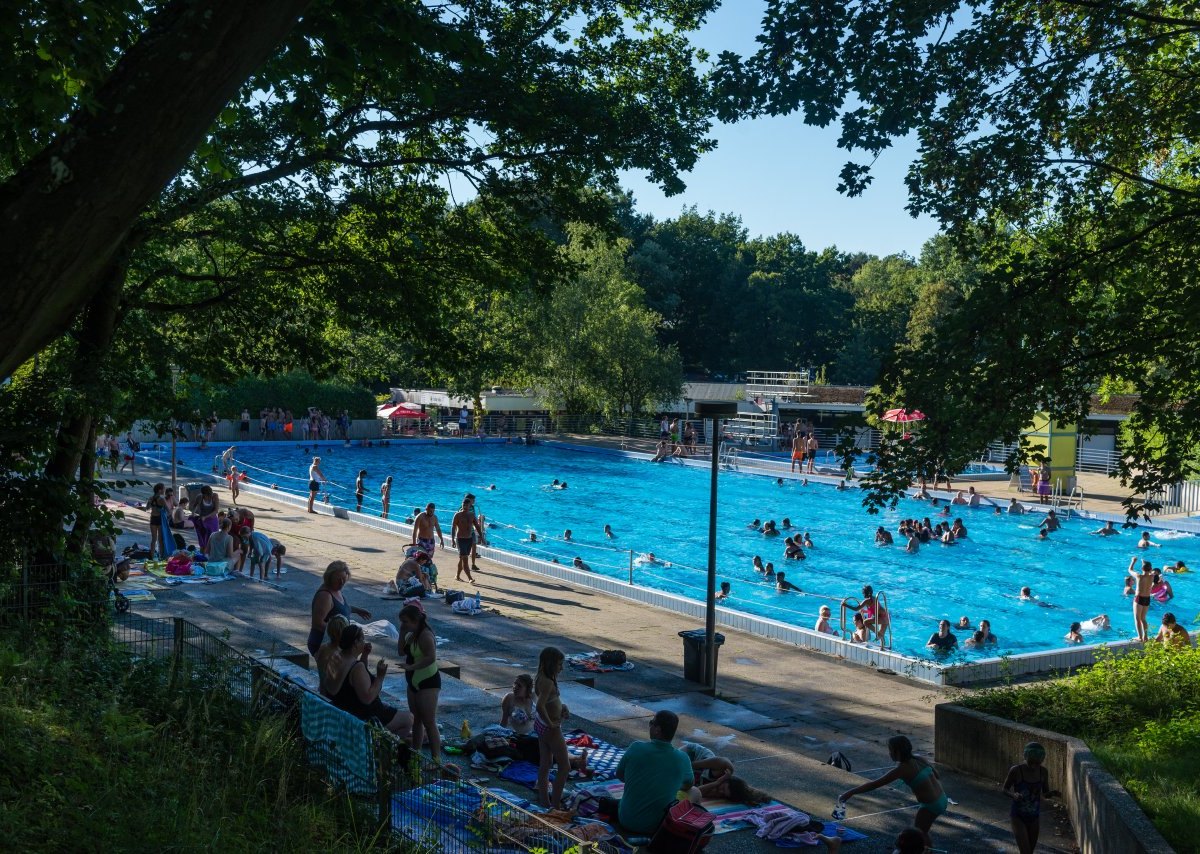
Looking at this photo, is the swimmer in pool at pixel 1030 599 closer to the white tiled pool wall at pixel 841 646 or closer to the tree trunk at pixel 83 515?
the white tiled pool wall at pixel 841 646

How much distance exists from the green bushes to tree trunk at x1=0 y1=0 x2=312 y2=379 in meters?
48.2

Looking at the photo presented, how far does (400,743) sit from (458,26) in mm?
7659

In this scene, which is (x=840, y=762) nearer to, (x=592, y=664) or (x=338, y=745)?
(x=592, y=664)

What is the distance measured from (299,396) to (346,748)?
47874mm

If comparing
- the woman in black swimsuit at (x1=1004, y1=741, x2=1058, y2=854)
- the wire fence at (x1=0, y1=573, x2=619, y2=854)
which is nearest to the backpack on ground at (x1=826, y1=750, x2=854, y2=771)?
the woman in black swimsuit at (x1=1004, y1=741, x2=1058, y2=854)

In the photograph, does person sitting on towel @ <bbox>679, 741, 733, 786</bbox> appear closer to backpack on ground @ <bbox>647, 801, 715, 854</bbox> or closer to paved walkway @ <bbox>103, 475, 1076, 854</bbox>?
paved walkway @ <bbox>103, 475, 1076, 854</bbox>

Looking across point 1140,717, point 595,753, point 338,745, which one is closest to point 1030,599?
point 1140,717

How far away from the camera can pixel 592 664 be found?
50.2 ft

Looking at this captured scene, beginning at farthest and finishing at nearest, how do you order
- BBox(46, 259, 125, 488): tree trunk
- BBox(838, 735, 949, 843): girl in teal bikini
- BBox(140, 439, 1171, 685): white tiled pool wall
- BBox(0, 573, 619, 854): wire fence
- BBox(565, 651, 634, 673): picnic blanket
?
BBox(140, 439, 1171, 685): white tiled pool wall, BBox(565, 651, 634, 673): picnic blanket, BBox(46, 259, 125, 488): tree trunk, BBox(838, 735, 949, 843): girl in teal bikini, BBox(0, 573, 619, 854): wire fence

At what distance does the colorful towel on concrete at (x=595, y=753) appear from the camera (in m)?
9.58

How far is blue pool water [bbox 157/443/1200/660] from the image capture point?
2561 cm

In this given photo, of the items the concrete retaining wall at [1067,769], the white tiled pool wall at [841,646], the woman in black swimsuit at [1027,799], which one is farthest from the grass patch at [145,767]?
the white tiled pool wall at [841,646]

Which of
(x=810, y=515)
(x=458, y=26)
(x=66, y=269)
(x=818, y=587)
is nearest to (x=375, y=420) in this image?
(x=810, y=515)

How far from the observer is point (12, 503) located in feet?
32.2
